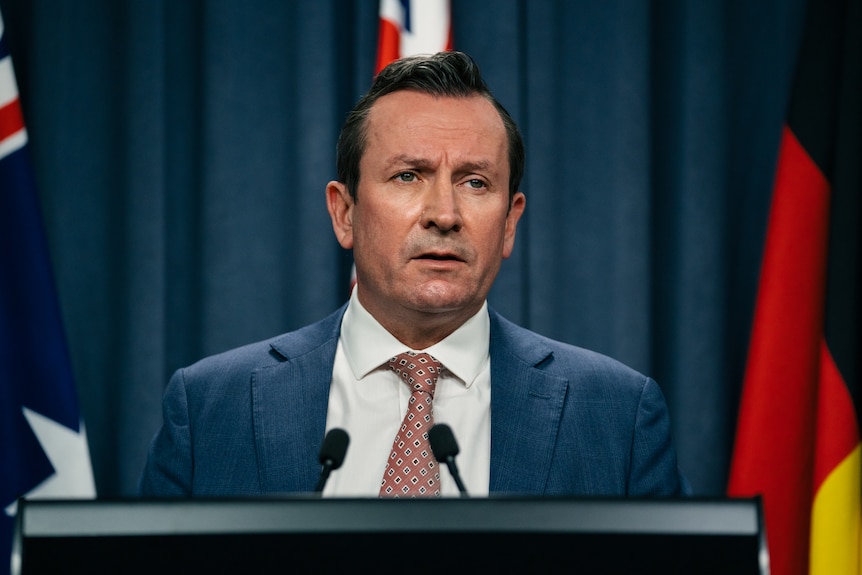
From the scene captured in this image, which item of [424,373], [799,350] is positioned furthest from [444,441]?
[799,350]

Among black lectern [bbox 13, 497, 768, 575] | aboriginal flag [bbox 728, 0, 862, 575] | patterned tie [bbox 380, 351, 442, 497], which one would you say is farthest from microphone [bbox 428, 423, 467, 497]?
aboriginal flag [bbox 728, 0, 862, 575]

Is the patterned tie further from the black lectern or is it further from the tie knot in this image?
the black lectern

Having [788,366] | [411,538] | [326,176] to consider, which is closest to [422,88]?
[326,176]

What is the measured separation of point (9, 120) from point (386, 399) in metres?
1.37

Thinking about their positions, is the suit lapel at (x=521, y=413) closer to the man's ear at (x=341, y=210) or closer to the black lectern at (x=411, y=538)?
the man's ear at (x=341, y=210)

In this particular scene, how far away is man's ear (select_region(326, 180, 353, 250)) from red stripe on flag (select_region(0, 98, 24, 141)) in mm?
1034

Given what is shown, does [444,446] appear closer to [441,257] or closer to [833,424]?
[441,257]

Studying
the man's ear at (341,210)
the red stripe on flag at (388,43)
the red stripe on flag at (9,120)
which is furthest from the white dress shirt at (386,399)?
the red stripe on flag at (9,120)

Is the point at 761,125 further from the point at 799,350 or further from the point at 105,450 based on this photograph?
the point at 105,450

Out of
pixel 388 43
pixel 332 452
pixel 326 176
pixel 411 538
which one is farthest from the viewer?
pixel 326 176

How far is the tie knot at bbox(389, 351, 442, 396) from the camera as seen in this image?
154 cm

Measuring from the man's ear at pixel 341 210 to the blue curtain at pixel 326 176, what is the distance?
0.80m

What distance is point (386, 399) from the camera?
5.08 ft

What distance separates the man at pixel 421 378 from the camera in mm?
1482
